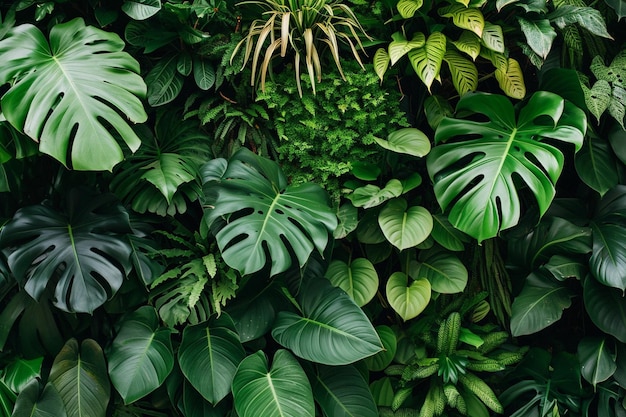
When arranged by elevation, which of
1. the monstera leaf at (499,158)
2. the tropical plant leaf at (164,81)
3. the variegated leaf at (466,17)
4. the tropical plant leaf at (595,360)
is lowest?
the tropical plant leaf at (595,360)

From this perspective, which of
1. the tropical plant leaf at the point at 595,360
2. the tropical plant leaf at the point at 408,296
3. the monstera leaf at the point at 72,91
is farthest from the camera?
the tropical plant leaf at the point at 408,296

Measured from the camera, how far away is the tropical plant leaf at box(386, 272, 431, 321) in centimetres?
245

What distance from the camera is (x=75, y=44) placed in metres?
2.27

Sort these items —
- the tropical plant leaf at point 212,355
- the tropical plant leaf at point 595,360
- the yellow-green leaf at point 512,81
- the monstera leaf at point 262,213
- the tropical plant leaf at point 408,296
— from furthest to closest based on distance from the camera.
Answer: the yellow-green leaf at point 512,81 < the tropical plant leaf at point 408,296 < the tropical plant leaf at point 595,360 < the tropical plant leaf at point 212,355 < the monstera leaf at point 262,213

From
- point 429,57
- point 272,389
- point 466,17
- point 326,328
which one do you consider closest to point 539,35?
point 466,17

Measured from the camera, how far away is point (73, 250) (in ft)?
7.31

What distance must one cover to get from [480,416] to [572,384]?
0.42m

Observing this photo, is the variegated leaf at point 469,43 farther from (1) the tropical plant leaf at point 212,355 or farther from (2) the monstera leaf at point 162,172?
(1) the tropical plant leaf at point 212,355

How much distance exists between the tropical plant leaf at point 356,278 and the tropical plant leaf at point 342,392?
313mm

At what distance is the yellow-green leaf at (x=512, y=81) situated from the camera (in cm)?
256

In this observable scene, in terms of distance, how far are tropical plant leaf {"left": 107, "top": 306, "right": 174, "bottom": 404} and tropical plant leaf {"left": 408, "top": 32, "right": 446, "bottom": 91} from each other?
5.06 ft

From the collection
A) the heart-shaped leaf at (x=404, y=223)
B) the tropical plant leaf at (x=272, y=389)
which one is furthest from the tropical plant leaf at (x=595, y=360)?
the tropical plant leaf at (x=272, y=389)

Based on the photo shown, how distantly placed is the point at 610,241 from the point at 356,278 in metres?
1.10

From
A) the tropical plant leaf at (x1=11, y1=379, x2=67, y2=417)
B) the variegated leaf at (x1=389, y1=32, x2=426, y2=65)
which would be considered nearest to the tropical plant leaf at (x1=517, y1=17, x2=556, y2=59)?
the variegated leaf at (x1=389, y1=32, x2=426, y2=65)
